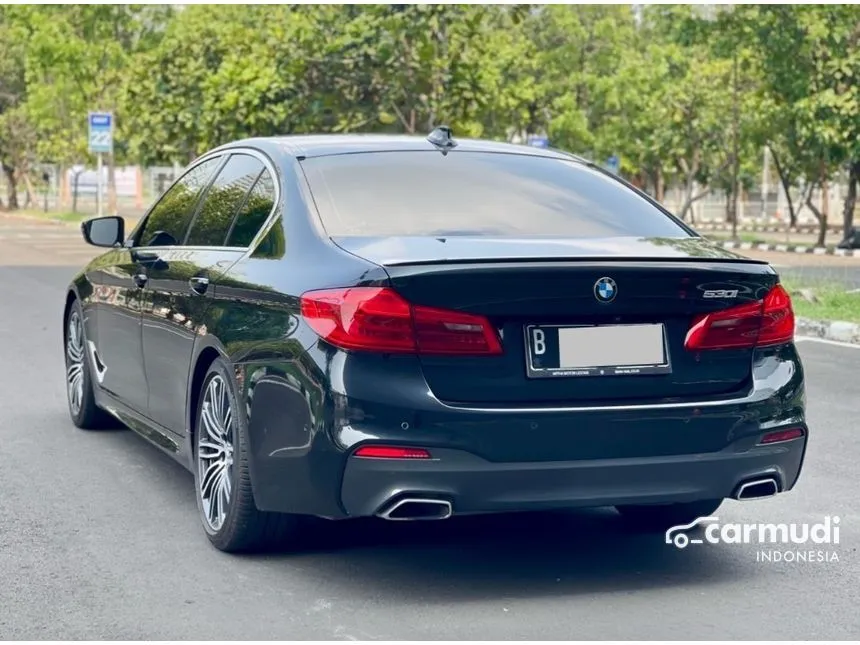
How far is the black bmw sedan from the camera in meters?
4.68

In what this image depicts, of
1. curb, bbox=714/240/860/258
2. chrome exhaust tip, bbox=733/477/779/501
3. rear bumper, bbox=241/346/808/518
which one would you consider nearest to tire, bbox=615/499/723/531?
chrome exhaust tip, bbox=733/477/779/501

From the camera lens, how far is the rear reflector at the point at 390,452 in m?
4.66

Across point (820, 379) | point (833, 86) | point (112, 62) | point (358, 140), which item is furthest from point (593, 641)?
point (112, 62)

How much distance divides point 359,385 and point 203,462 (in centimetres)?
129

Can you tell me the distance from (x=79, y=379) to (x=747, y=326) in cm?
436

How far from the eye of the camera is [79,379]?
27.3 feet

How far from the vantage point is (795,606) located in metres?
4.84

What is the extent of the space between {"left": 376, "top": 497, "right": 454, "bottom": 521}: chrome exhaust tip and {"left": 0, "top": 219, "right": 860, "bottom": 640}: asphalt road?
0.29 m

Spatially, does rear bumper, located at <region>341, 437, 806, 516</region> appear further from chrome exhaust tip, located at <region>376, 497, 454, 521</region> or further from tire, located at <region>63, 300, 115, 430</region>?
tire, located at <region>63, 300, 115, 430</region>

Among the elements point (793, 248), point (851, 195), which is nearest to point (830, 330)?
A: point (793, 248)

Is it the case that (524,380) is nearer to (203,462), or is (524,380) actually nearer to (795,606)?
(795,606)

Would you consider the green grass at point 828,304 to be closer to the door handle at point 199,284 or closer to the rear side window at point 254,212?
the rear side window at point 254,212

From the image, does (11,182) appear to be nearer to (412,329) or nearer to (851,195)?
(851,195)

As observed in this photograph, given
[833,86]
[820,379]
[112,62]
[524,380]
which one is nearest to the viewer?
[524,380]
